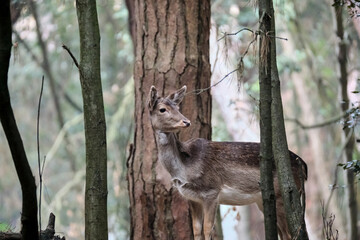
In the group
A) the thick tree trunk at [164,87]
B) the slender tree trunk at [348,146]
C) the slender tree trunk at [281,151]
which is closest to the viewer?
the slender tree trunk at [281,151]

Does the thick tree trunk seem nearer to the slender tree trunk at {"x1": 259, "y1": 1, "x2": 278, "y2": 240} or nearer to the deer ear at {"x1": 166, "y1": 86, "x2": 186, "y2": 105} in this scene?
the deer ear at {"x1": 166, "y1": 86, "x2": 186, "y2": 105}

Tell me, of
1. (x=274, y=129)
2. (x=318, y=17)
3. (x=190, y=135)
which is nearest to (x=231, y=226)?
(x=190, y=135)

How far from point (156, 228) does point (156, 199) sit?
38 cm

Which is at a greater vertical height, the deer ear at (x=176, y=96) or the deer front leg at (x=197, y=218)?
the deer ear at (x=176, y=96)

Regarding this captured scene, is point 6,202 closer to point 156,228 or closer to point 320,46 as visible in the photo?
point 320,46

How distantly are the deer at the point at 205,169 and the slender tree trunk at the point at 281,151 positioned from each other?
1502 millimetres

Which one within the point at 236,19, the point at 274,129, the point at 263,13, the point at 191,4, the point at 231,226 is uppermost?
the point at 236,19

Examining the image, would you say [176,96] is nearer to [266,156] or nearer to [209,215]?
[209,215]

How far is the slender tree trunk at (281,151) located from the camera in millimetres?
5840

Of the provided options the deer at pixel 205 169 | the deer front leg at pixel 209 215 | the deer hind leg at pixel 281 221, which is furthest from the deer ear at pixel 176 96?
the deer hind leg at pixel 281 221

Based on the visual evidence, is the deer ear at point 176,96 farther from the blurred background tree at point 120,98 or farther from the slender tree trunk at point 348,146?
the blurred background tree at point 120,98

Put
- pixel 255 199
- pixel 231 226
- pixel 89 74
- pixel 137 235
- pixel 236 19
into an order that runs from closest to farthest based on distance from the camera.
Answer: pixel 89 74 → pixel 255 199 → pixel 137 235 → pixel 231 226 → pixel 236 19

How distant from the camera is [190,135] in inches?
348

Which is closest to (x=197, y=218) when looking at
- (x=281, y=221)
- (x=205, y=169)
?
(x=205, y=169)
